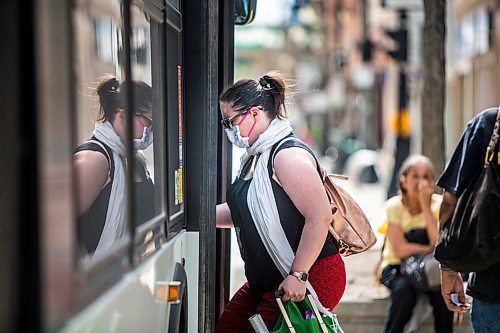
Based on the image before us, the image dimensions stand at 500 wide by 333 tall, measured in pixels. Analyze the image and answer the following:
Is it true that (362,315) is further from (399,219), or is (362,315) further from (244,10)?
(244,10)

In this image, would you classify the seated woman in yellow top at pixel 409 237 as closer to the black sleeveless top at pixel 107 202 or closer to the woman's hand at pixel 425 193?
the woman's hand at pixel 425 193

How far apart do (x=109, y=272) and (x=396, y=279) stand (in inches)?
195

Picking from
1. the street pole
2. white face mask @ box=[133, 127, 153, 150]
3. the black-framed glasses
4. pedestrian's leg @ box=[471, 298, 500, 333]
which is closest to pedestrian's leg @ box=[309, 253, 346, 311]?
pedestrian's leg @ box=[471, 298, 500, 333]

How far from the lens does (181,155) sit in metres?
4.58

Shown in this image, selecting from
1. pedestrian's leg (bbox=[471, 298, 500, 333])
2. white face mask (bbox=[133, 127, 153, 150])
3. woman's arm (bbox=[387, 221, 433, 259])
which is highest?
white face mask (bbox=[133, 127, 153, 150])

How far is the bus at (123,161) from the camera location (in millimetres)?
1894

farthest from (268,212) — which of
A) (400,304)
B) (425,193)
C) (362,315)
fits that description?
(362,315)

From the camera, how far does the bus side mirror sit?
583cm

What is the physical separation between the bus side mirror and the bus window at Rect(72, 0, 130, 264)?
2386 mm

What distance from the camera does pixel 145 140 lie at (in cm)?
364

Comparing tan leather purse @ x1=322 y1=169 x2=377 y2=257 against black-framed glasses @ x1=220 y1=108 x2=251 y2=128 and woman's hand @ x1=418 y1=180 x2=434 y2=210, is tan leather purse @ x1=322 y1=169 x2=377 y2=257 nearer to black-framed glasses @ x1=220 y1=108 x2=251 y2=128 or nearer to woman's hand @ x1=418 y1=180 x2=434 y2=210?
black-framed glasses @ x1=220 y1=108 x2=251 y2=128

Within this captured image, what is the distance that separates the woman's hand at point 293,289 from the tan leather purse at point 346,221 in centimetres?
39

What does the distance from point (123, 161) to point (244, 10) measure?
274 centimetres

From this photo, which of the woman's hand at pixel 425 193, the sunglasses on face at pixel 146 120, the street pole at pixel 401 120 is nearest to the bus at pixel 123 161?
the sunglasses on face at pixel 146 120
